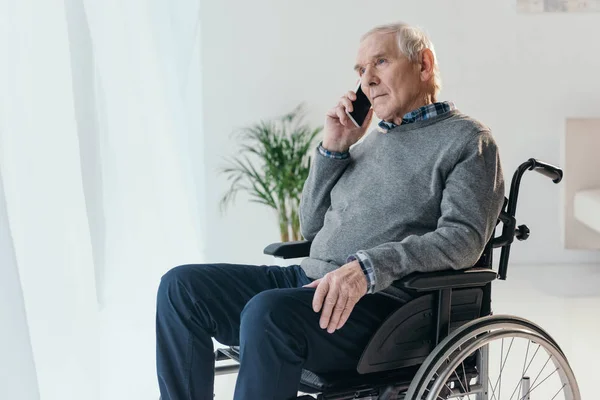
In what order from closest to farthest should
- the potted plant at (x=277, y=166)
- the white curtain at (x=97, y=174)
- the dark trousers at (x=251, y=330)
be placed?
1. the dark trousers at (x=251, y=330)
2. the white curtain at (x=97, y=174)
3. the potted plant at (x=277, y=166)

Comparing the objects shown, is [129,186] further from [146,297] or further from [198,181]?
[198,181]

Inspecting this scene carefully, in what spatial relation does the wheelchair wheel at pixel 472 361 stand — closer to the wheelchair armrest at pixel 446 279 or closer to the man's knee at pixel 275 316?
the wheelchair armrest at pixel 446 279

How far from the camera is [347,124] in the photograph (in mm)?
2053

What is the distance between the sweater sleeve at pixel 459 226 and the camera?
5.51 ft

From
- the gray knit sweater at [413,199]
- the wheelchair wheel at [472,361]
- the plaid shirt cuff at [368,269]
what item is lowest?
the wheelchair wheel at [472,361]

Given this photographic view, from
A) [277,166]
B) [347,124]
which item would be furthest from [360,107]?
[277,166]

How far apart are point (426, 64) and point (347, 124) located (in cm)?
24

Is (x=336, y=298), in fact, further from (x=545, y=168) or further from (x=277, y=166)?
(x=277, y=166)

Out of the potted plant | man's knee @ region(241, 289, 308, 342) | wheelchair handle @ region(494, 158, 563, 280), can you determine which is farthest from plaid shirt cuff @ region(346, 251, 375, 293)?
the potted plant

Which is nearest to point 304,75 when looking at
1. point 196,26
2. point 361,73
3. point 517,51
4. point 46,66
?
point 196,26

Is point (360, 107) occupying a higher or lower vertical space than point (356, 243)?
higher

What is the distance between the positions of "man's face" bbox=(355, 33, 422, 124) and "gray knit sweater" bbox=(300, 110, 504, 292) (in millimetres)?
63

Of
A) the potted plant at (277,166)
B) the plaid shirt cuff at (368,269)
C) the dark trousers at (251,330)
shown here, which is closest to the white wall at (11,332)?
the dark trousers at (251,330)

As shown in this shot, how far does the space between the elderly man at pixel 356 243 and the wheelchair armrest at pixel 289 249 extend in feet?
0.16
